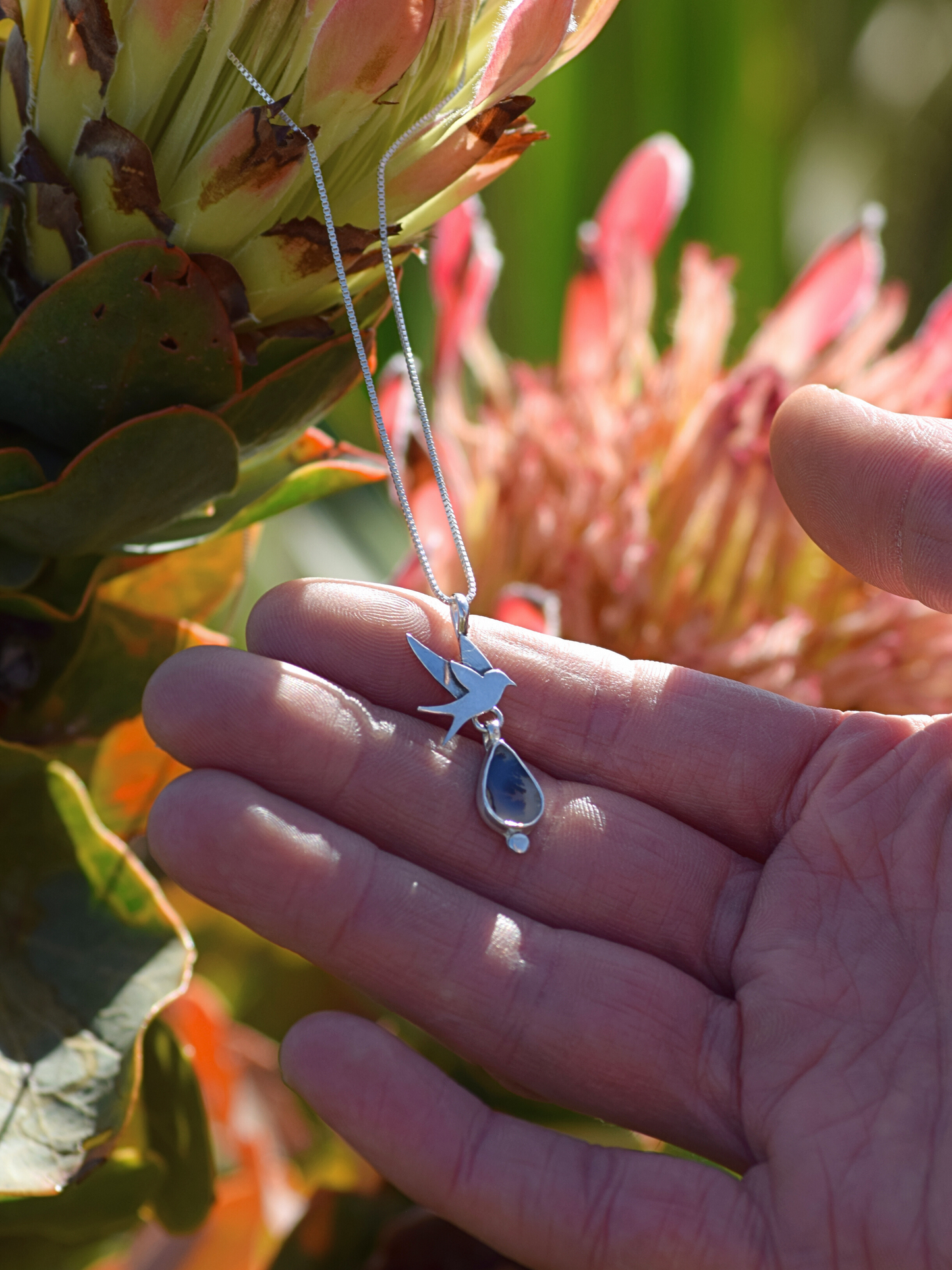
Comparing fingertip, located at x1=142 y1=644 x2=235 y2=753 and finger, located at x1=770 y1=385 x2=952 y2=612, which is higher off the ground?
finger, located at x1=770 y1=385 x2=952 y2=612

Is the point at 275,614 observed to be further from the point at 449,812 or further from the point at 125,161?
the point at 125,161

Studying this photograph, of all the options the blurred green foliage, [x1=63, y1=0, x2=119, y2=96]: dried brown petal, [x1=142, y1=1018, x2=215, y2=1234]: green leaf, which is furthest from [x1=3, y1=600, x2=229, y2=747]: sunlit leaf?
the blurred green foliage

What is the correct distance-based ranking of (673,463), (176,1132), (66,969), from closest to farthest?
(66,969), (176,1132), (673,463)

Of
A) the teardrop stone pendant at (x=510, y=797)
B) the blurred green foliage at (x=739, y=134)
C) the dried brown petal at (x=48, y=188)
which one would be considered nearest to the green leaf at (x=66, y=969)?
the teardrop stone pendant at (x=510, y=797)

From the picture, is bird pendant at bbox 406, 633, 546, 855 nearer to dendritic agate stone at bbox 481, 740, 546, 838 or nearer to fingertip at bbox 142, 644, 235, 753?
dendritic agate stone at bbox 481, 740, 546, 838

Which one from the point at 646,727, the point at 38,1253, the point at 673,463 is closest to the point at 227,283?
the point at 646,727

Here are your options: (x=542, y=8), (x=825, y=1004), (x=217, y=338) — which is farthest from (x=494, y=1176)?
(x=542, y=8)
